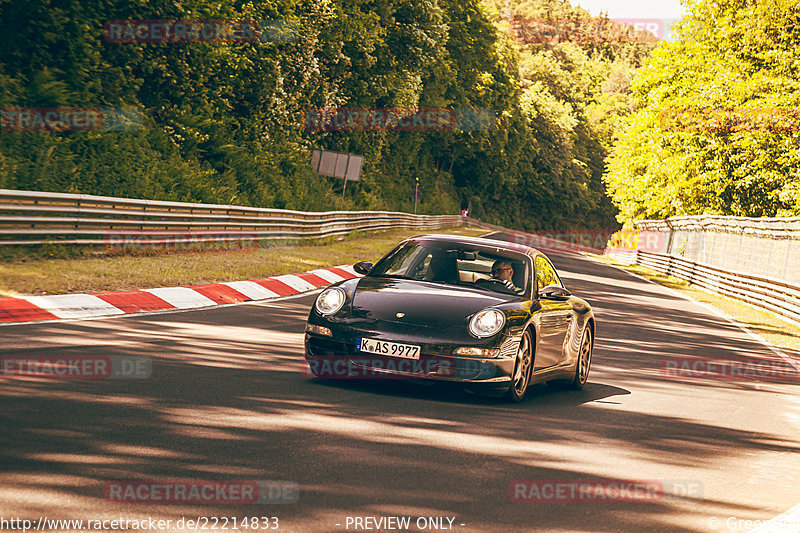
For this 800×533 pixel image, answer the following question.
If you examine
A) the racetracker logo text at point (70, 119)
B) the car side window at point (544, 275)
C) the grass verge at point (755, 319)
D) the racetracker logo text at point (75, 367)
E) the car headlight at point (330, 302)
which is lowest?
the grass verge at point (755, 319)

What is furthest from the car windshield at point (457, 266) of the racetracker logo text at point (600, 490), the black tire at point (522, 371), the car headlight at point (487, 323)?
the racetracker logo text at point (600, 490)

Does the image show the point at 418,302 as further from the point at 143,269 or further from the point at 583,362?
the point at 143,269

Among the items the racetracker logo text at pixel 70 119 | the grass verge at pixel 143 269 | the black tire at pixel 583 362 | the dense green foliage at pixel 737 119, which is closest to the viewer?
the black tire at pixel 583 362

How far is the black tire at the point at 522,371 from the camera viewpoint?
815cm

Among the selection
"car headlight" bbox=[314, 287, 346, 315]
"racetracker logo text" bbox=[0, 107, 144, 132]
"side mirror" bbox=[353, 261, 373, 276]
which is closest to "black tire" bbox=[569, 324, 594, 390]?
"side mirror" bbox=[353, 261, 373, 276]

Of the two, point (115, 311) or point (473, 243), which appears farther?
point (115, 311)

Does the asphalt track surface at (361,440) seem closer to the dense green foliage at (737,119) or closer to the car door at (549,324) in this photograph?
the car door at (549,324)

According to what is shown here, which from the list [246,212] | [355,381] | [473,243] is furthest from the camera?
[246,212]

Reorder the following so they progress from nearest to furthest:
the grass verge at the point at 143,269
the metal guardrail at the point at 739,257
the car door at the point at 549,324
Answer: the car door at the point at 549,324
the grass verge at the point at 143,269
the metal guardrail at the point at 739,257

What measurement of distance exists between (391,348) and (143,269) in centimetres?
892

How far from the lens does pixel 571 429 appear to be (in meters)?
7.50

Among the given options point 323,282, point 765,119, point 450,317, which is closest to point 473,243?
point 450,317

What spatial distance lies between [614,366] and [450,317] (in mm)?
4698

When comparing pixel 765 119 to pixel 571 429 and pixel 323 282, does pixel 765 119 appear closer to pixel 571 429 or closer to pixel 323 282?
pixel 323 282
